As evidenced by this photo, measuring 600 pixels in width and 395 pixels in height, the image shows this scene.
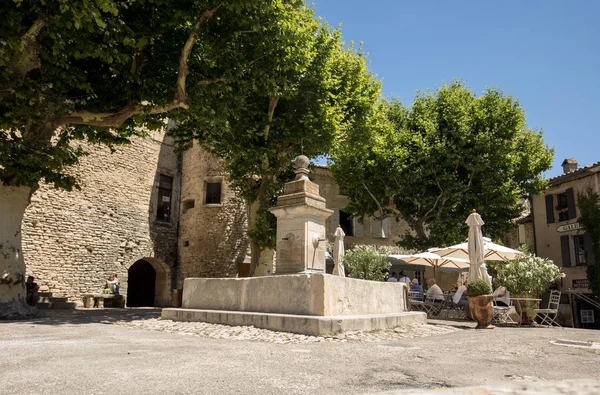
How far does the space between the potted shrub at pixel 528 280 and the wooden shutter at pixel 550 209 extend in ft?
44.1

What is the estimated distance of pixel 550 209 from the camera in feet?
81.6

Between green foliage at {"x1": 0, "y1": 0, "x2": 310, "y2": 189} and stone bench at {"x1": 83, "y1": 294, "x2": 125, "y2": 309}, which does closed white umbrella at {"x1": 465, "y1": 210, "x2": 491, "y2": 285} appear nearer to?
green foliage at {"x1": 0, "y1": 0, "x2": 310, "y2": 189}

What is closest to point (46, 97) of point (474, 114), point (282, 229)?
point (282, 229)

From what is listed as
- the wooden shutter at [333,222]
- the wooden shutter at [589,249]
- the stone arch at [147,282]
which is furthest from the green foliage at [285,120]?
the wooden shutter at [589,249]

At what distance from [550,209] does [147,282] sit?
2242cm

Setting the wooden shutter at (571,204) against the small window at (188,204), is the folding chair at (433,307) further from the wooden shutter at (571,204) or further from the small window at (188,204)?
the small window at (188,204)

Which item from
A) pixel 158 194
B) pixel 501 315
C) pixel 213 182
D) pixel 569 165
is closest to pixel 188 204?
pixel 158 194

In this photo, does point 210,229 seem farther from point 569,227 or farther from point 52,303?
point 569,227

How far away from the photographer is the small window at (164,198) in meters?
23.2

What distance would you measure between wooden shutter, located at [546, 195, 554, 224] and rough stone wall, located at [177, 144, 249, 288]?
1668 centimetres

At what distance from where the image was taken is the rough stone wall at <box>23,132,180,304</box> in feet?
59.1

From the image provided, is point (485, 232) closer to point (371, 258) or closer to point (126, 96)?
point (371, 258)

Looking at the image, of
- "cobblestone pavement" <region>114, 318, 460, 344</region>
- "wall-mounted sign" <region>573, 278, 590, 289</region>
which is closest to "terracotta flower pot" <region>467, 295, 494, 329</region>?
"cobblestone pavement" <region>114, 318, 460, 344</region>

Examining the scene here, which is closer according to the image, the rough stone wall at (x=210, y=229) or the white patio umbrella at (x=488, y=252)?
the white patio umbrella at (x=488, y=252)
